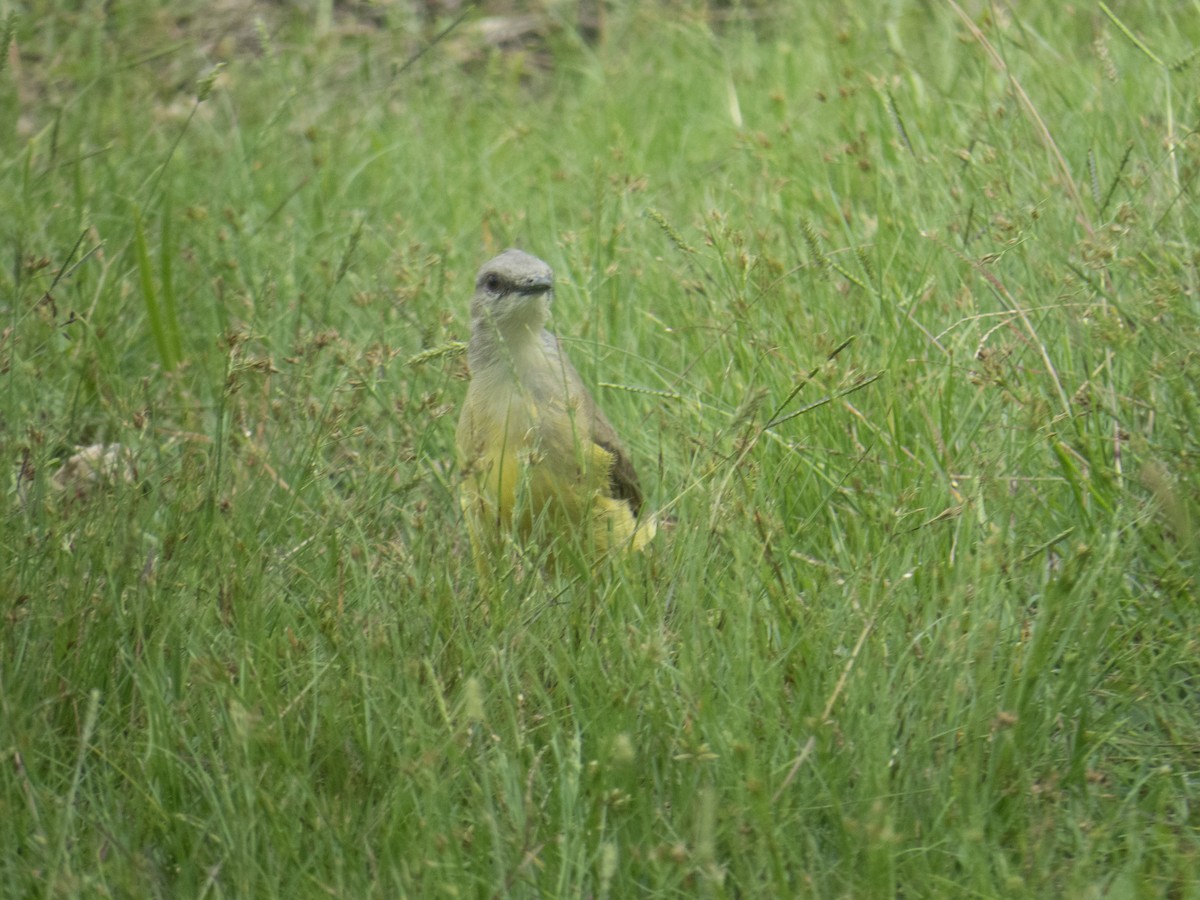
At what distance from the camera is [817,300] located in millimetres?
4293

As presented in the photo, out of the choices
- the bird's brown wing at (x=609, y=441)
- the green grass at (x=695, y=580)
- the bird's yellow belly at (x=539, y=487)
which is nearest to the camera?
the green grass at (x=695, y=580)

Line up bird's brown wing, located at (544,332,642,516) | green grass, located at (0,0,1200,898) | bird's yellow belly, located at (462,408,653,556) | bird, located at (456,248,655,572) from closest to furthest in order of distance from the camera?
1. green grass, located at (0,0,1200,898)
2. bird's yellow belly, located at (462,408,653,556)
3. bird, located at (456,248,655,572)
4. bird's brown wing, located at (544,332,642,516)

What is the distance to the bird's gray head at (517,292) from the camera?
4.07m

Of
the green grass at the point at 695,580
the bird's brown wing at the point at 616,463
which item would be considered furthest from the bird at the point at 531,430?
the green grass at the point at 695,580

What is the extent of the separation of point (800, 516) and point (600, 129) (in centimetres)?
329

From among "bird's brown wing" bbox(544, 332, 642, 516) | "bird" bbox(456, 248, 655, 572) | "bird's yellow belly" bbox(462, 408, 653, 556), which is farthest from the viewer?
"bird's brown wing" bbox(544, 332, 642, 516)

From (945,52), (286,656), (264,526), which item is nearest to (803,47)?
(945,52)

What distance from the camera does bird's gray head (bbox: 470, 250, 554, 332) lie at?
13.4ft

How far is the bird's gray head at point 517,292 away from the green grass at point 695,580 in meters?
0.18

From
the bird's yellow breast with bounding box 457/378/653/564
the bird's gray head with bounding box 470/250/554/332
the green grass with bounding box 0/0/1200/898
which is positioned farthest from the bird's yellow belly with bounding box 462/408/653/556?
the bird's gray head with bounding box 470/250/554/332

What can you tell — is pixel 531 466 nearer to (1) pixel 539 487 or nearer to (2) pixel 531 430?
(2) pixel 531 430

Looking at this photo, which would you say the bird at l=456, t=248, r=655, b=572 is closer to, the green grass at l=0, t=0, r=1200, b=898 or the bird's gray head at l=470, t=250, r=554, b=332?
the bird's gray head at l=470, t=250, r=554, b=332

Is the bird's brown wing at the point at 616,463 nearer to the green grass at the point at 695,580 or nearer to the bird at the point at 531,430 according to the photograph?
the bird at the point at 531,430

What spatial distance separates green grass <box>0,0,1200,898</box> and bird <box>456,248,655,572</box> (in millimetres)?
126
